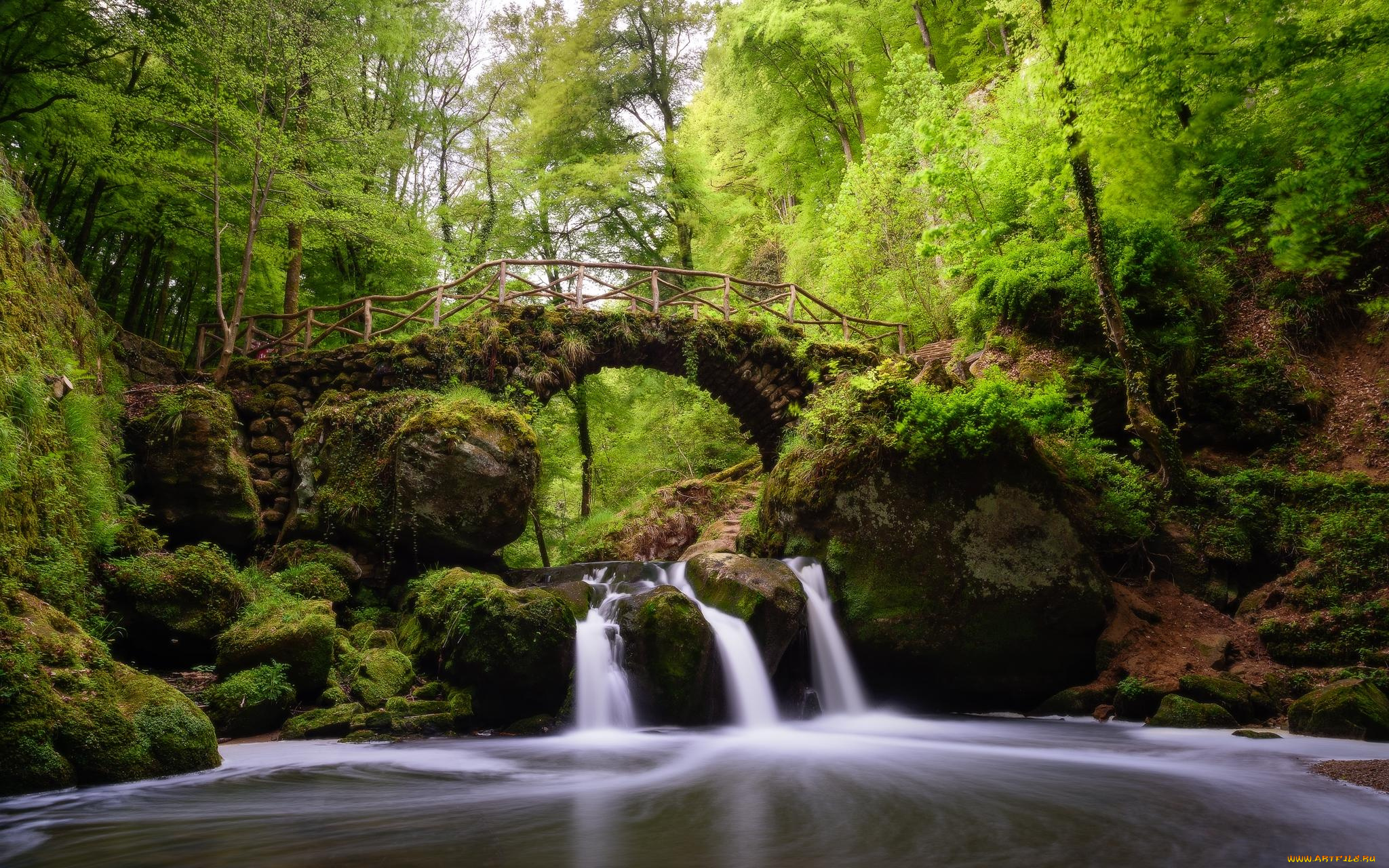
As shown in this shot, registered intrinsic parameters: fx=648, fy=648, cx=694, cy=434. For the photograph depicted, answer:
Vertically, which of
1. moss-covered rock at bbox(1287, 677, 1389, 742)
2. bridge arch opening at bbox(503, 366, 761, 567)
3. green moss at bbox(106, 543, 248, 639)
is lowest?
moss-covered rock at bbox(1287, 677, 1389, 742)

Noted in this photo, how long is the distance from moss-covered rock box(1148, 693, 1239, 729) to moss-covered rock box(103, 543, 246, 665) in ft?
30.0

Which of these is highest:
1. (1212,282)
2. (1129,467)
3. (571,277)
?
(571,277)

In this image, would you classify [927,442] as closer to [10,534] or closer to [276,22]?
[10,534]

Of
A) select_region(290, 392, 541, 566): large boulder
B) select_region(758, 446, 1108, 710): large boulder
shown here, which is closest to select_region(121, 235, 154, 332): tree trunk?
select_region(290, 392, 541, 566): large boulder

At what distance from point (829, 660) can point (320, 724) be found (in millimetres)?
5250

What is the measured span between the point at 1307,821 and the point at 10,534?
8.68 m

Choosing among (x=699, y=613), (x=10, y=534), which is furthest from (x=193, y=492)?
(x=699, y=613)

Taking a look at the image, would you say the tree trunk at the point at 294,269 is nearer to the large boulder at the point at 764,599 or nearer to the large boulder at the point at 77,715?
the large boulder at the point at 77,715

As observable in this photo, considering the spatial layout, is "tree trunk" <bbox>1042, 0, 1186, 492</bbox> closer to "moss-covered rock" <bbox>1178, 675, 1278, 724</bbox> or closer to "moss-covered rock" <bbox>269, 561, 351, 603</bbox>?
"moss-covered rock" <bbox>1178, 675, 1278, 724</bbox>

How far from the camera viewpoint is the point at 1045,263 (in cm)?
994

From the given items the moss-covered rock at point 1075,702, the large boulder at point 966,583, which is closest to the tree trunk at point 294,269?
the large boulder at point 966,583

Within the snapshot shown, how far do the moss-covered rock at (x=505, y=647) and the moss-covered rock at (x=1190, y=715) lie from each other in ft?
18.8

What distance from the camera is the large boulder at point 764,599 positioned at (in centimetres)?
730

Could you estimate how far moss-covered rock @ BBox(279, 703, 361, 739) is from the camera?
5.70 metres
